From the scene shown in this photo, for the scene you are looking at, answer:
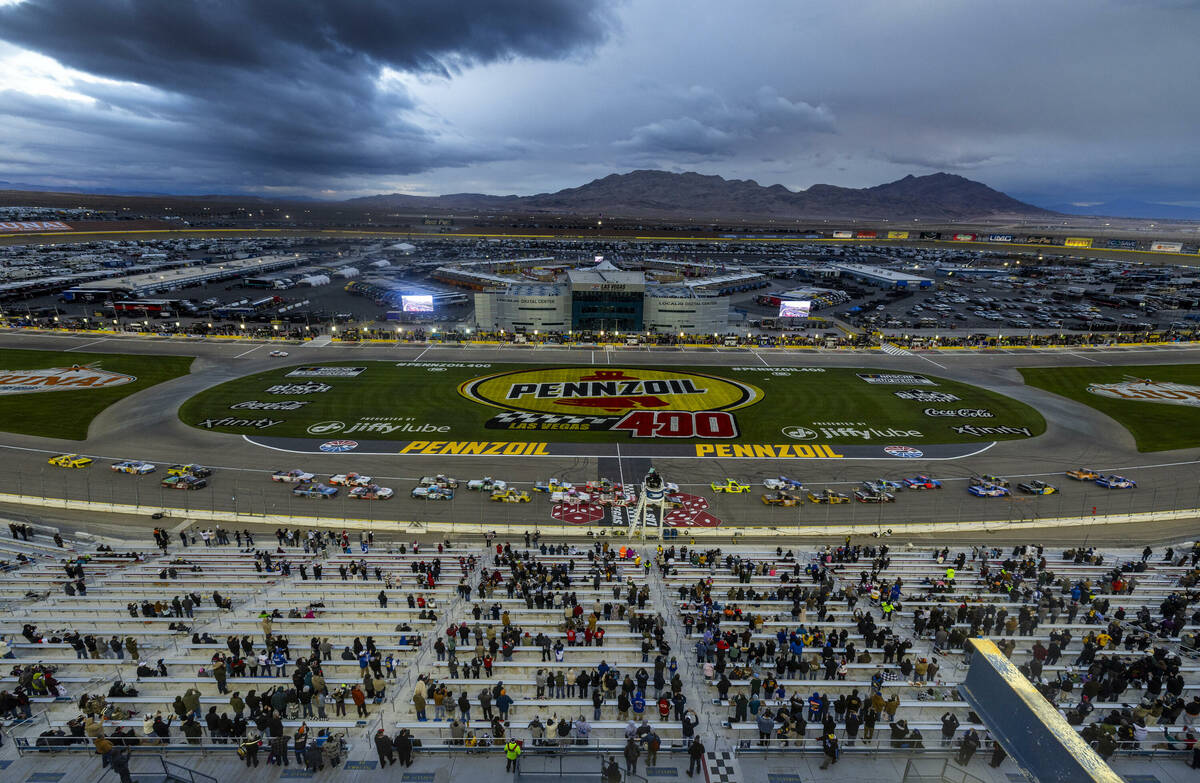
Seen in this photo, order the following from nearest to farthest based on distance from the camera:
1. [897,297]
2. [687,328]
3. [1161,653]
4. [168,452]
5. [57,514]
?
[1161,653] → [57,514] → [168,452] → [687,328] → [897,297]

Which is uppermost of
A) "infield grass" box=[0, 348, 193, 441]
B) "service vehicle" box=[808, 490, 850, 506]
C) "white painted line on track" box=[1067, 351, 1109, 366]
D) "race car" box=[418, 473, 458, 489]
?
"white painted line on track" box=[1067, 351, 1109, 366]

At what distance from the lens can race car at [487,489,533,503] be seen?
47.2 metres

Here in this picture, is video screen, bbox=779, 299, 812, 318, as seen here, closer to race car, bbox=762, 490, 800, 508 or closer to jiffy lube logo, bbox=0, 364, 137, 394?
race car, bbox=762, 490, 800, 508

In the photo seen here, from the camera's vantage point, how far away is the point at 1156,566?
34.8m

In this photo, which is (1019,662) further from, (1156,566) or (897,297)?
(897,297)

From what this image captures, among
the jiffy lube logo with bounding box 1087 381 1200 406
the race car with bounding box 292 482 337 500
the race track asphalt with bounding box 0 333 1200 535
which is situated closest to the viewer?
the race track asphalt with bounding box 0 333 1200 535

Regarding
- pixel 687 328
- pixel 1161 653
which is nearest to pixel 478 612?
pixel 1161 653

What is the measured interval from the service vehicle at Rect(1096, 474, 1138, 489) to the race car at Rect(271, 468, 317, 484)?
68599mm

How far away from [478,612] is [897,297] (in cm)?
17415

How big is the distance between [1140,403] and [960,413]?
25195 millimetres

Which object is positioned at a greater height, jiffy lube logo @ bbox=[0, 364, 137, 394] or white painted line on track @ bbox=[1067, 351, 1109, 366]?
white painted line on track @ bbox=[1067, 351, 1109, 366]

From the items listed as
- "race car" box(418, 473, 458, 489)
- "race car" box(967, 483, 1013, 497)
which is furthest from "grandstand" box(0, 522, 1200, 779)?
"race car" box(967, 483, 1013, 497)

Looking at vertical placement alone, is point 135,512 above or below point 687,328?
below

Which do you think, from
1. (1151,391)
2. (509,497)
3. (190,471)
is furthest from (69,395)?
(1151,391)
